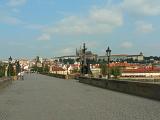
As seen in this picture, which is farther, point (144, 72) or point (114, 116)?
point (144, 72)

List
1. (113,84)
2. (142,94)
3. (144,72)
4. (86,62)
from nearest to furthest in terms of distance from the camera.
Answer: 1. (142,94)
2. (113,84)
3. (86,62)
4. (144,72)

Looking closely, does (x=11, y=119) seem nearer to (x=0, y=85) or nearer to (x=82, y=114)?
(x=82, y=114)

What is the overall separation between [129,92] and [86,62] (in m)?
61.5

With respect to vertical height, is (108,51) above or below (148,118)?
above

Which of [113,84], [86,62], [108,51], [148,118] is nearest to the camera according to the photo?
[148,118]

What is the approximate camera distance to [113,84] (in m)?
42.7

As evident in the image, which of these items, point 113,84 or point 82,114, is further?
point 113,84

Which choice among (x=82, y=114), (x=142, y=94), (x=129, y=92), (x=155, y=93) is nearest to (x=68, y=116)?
(x=82, y=114)

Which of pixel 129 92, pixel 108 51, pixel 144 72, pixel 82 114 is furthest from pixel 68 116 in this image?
pixel 144 72

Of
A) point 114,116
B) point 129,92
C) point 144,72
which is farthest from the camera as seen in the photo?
point 144,72

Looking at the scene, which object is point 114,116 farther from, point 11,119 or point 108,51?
point 108,51

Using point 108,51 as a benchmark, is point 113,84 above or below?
below

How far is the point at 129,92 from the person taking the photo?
3481 centimetres

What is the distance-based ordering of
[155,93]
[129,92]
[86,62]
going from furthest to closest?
[86,62] < [129,92] < [155,93]
